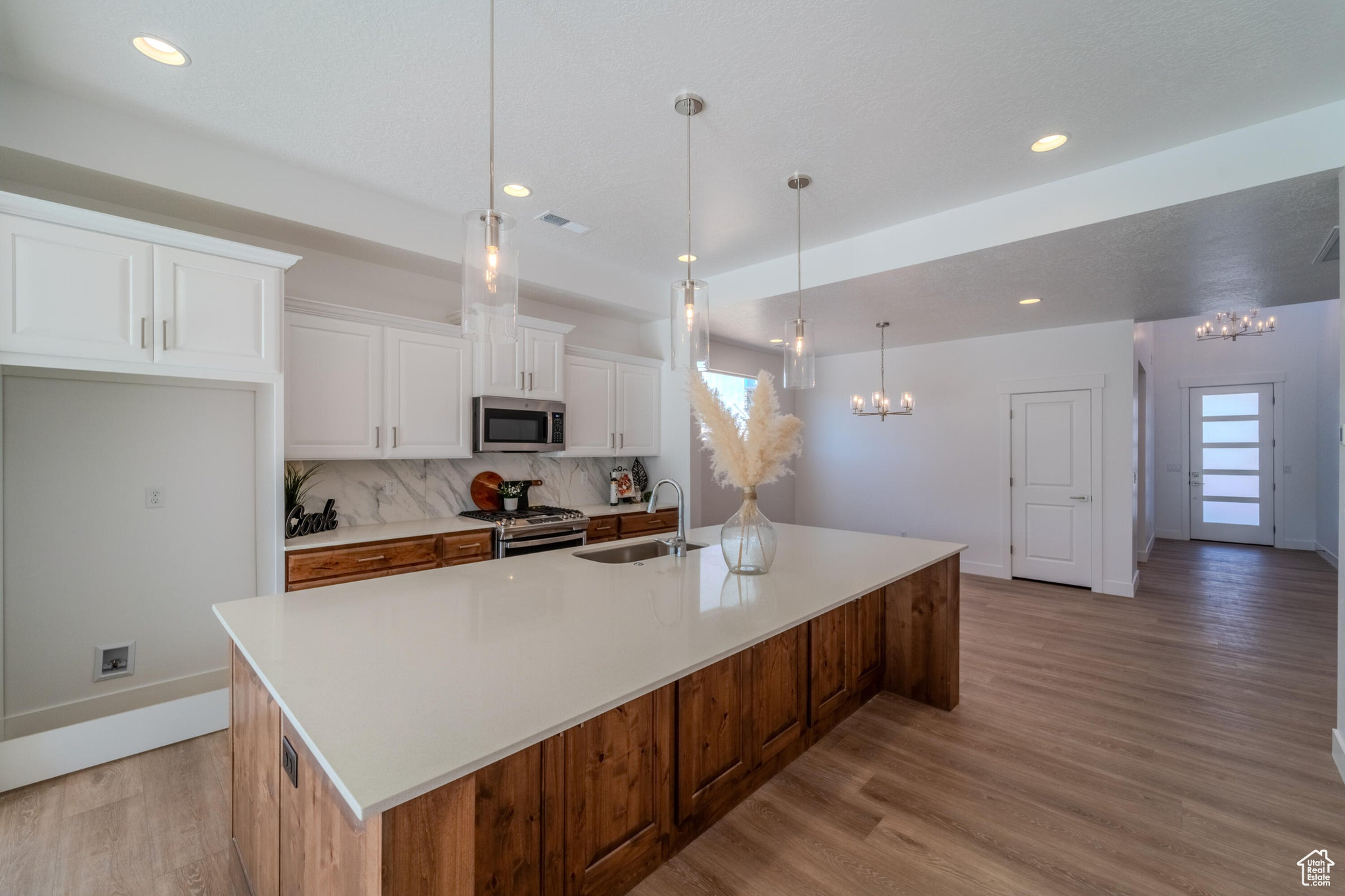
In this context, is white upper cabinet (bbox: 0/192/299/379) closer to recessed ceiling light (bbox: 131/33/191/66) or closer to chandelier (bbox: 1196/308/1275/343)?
recessed ceiling light (bbox: 131/33/191/66)

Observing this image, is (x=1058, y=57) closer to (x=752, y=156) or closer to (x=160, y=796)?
(x=752, y=156)

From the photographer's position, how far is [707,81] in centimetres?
206

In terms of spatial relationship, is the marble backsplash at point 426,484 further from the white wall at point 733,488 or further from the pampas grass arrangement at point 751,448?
the pampas grass arrangement at point 751,448

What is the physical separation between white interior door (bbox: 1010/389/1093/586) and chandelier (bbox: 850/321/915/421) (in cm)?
106

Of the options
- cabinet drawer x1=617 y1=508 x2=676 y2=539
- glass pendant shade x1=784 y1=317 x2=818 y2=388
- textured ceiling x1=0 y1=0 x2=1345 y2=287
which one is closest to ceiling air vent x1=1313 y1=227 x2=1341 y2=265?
textured ceiling x1=0 y1=0 x2=1345 y2=287

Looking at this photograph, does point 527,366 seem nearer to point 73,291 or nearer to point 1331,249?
point 73,291

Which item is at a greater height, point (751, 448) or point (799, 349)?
point (799, 349)

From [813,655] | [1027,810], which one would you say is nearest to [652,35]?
[813,655]

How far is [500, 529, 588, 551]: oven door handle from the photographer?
337 cm

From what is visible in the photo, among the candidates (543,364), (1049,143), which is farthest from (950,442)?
(543,364)

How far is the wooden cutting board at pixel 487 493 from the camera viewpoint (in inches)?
154

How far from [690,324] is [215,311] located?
6.93 ft

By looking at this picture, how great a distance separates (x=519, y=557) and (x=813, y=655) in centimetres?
134

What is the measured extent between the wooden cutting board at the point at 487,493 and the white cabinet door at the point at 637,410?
41.9 inches
